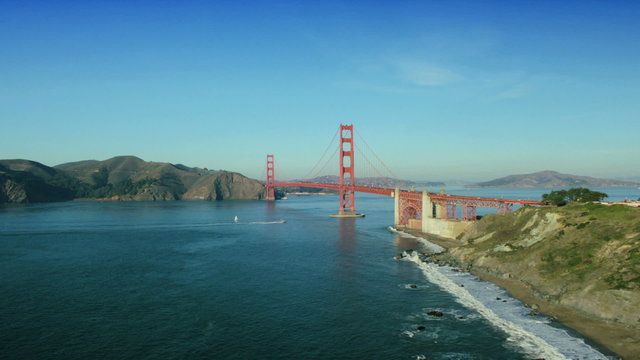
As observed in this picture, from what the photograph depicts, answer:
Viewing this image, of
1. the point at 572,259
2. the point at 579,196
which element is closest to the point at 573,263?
the point at 572,259

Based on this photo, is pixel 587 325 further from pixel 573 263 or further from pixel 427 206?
pixel 427 206

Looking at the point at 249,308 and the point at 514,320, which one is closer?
the point at 514,320

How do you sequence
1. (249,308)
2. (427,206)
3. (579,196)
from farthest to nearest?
(427,206), (579,196), (249,308)

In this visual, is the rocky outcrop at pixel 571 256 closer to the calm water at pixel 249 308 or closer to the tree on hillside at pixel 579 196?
the calm water at pixel 249 308

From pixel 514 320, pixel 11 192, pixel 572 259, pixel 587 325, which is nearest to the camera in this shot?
pixel 587 325

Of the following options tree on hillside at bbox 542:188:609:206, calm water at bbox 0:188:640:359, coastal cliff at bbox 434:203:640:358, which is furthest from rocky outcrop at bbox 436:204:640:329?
tree on hillside at bbox 542:188:609:206

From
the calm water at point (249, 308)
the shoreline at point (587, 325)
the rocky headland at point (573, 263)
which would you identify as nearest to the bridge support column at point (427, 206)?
the rocky headland at point (573, 263)

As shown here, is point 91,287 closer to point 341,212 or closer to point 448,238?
point 448,238
